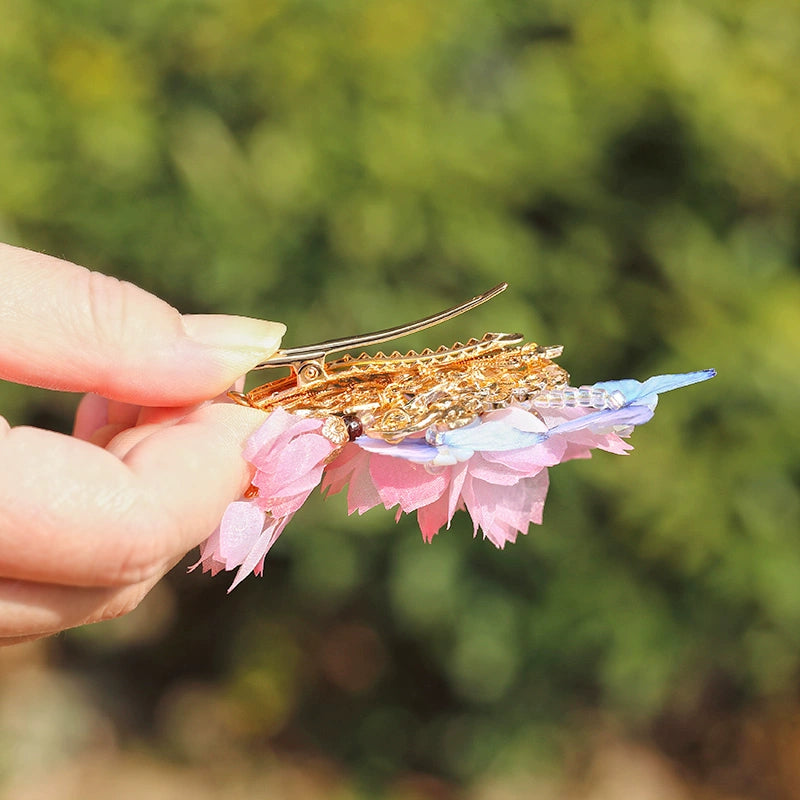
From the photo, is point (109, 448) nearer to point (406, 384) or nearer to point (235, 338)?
point (235, 338)

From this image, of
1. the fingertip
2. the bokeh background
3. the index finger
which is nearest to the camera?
the index finger

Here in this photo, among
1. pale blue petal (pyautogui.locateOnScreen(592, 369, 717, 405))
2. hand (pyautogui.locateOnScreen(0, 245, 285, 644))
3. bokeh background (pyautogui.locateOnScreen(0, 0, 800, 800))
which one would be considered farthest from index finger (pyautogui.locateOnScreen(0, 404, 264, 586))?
bokeh background (pyautogui.locateOnScreen(0, 0, 800, 800))

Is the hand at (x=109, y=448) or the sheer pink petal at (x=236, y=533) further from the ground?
the hand at (x=109, y=448)

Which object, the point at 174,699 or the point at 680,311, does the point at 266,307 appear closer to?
the point at 680,311

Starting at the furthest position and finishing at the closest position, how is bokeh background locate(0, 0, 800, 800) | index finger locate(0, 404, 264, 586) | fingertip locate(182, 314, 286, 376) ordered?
bokeh background locate(0, 0, 800, 800) → fingertip locate(182, 314, 286, 376) → index finger locate(0, 404, 264, 586)

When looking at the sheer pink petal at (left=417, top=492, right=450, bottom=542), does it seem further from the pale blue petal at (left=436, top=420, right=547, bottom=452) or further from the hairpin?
the pale blue petal at (left=436, top=420, right=547, bottom=452)

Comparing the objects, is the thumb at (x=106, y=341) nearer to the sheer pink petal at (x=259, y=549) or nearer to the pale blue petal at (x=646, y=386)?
the sheer pink petal at (x=259, y=549)

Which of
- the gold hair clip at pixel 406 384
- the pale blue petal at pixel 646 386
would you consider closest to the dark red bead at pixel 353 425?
the gold hair clip at pixel 406 384
